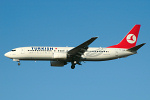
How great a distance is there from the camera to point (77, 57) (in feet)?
204

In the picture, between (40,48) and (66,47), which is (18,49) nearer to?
(40,48)

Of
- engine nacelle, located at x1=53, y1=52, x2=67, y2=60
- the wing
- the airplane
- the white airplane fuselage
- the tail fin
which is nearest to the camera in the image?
the wing

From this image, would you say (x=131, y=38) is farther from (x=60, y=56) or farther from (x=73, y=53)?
(x=60, y=56)

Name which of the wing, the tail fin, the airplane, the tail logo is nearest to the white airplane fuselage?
the airplane

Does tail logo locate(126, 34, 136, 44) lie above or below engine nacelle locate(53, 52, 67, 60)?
above

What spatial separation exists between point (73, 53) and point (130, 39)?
13.2 m

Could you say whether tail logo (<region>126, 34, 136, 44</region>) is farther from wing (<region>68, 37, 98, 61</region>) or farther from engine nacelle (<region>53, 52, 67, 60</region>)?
engine nacelle (<region>53, 52, 67, 60</region>)

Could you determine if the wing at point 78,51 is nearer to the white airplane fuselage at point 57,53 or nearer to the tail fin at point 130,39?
the white airplane fuselage at point 57,53

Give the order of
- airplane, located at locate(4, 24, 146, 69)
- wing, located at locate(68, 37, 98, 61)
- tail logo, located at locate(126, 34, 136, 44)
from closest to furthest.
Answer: wing, located at locate(68, 37, 98, 61)
airplane, located at locate(4, 24, 146, 69)
tail logo, located at locate(126, 34, 136, 44)

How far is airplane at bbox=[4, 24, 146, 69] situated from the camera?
200ft

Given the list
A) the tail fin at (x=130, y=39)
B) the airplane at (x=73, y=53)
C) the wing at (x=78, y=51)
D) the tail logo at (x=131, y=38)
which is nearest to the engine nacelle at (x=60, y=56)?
the airplane at (x=73, y=53)

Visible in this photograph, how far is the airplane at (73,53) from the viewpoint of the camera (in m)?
60.8

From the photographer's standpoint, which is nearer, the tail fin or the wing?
the wing

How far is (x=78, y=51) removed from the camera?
60562 mm
